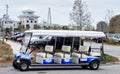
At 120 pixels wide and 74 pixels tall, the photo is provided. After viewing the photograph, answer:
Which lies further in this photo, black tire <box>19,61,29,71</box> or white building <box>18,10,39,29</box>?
white building <box>18,10,39,29</box>

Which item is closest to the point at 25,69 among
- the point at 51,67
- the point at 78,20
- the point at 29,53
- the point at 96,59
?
the point at 29,53

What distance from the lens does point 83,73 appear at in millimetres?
19688

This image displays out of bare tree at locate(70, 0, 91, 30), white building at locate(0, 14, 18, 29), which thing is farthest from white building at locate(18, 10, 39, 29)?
bare tree at locate(70, 0, 91, 30)

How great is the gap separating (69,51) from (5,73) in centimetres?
417

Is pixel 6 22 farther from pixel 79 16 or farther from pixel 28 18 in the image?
pixel 79 16

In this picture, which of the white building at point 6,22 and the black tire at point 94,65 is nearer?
the black tire at point 94,65

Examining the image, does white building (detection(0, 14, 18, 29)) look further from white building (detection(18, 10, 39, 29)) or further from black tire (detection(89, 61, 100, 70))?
black tire (detection(89, 61, 100, 70))

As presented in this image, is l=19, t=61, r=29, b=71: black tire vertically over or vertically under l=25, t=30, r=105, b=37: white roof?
under

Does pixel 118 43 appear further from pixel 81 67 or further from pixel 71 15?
pixel 81 67

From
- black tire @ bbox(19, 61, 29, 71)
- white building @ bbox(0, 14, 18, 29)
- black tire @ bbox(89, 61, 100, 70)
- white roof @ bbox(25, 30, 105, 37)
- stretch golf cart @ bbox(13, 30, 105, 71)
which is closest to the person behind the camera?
black tire @ bbox(19, 61, 29, 71)

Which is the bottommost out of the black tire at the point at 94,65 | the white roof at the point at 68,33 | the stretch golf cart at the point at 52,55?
the black tire at the point at 94,65

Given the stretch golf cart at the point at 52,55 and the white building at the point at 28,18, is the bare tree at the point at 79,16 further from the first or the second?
the white building at the point at 28,18

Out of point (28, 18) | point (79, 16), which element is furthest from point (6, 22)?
point (79, 16)

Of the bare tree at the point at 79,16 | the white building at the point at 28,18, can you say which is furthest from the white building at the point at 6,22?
the bare tree at the point at 79,16
